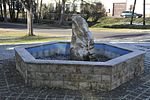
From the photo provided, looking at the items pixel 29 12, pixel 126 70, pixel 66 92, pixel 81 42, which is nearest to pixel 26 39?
pixel 29 12

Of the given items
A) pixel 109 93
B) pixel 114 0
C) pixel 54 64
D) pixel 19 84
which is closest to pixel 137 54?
pixel 109 93

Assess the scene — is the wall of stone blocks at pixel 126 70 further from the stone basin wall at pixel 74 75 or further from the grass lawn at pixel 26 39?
the grass lawn at pixel 26 39

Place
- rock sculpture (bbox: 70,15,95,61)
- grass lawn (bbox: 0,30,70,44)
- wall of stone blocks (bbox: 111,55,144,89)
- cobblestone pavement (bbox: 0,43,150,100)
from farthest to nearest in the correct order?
grass lawn (bbox: 0,30,70,44) → rock sculpture (bbox: 70,15,95,61) → wall of stone blocks (bbox: 111,55,144,89) → cobblestone pavement (bbox: 0,43,150,100)

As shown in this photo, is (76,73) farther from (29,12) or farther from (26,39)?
(29,12)

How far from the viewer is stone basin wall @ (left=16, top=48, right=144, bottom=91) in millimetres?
7230

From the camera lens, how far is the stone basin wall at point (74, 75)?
723 centimetres

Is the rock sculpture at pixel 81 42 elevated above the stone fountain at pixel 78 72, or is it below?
above

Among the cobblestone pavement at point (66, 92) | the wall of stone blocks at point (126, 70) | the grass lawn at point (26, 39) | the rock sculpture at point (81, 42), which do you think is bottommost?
the cobblestone pavement at point (66, 92)

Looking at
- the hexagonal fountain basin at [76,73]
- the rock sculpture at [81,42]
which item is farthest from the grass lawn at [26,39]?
the hexagonal fountain basin at [76,73]

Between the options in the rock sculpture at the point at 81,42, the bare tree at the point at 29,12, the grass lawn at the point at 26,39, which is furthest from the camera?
the bare tree at the point at 29,12

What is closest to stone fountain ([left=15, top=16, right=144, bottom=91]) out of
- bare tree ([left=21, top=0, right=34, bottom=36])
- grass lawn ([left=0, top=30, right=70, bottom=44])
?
grass lawn ([left=0, top=30, right=70, bottom=44])

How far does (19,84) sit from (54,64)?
1.12 m

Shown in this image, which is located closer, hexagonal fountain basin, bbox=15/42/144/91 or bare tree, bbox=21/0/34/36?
hexagonal fountain basin, bbox=15/42/144/91

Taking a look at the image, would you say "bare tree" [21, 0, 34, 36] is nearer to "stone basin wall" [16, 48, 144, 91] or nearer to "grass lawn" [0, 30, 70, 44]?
"grass lawn" [0, 30, 70, 44]
